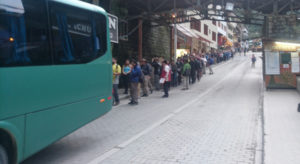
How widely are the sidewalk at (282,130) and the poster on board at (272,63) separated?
2.54 m

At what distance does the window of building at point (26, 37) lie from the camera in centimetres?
399

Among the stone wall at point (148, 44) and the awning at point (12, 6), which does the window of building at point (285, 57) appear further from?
the awning at point (12, 6)

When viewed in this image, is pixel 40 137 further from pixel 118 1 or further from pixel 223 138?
pixel 118 1

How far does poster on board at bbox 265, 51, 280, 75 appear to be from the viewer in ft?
49.5

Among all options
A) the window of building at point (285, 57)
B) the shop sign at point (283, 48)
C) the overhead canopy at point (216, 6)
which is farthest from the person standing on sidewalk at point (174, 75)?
the window of building at point (285, 57)

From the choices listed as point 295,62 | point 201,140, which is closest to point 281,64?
point 295,62

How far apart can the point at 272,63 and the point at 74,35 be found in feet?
40.2

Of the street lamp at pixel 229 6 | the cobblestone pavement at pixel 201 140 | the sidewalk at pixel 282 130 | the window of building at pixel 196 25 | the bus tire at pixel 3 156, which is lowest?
the cobblestone pavement at pixel 201 140

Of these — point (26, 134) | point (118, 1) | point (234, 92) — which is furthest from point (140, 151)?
point (118, 1)

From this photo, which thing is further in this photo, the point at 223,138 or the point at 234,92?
the point at 234,92

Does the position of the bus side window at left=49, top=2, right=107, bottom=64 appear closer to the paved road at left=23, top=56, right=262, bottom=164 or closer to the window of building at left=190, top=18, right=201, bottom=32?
the paved road at left=23, top=56, right=262, bottom=164

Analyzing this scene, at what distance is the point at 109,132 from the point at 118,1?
11.3 metres

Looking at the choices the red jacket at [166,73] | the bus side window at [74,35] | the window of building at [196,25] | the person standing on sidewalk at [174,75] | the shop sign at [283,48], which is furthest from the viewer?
the window of building at [196,25]

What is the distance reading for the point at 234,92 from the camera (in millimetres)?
15594
